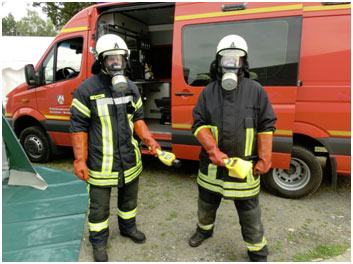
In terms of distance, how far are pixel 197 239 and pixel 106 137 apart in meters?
1.32

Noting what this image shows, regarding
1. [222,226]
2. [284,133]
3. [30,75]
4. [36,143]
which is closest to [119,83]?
[222,226]

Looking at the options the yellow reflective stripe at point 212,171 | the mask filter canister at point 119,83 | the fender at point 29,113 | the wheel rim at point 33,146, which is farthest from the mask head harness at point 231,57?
the wheel rim at point 33,146

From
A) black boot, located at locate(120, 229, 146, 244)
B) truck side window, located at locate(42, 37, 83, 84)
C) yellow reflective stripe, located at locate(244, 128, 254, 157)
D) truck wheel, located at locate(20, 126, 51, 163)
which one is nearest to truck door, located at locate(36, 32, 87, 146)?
truck side window, located at locate(42, 37, 83, 84)

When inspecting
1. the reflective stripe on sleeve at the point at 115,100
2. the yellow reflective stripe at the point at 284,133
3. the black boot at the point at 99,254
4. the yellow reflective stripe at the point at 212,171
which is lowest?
the black boot at the point at 99,254

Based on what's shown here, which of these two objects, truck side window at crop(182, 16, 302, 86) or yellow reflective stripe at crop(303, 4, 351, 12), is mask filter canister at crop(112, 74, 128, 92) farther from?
yellow reflective stripe at crop(303, 4, 351, 12)

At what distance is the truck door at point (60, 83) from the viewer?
14.2 ft

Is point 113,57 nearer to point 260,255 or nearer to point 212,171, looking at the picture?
point 212,171

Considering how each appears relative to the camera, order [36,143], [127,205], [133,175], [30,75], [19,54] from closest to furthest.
A: [133,175]
[127,205]
[30,75]
[36,143]
[19,54]

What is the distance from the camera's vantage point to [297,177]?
3490 millimetres

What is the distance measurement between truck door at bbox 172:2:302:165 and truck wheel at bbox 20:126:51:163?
2661 millimetres

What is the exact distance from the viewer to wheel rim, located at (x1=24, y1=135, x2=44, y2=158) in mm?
4902

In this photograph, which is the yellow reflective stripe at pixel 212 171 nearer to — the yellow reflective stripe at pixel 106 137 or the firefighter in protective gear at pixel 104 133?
the firefighter in protective gear at pixel 104 133

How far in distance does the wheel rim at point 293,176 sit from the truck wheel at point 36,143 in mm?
3886

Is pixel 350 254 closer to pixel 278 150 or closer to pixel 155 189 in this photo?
pixel 278 150
